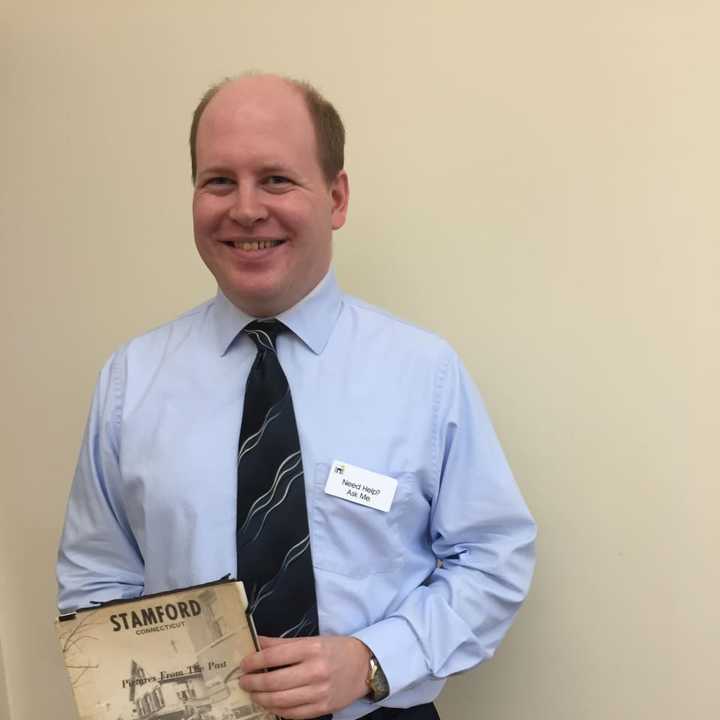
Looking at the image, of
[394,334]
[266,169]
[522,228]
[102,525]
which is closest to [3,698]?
[102,525]

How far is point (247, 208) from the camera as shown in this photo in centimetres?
108

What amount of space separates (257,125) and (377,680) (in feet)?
2.73

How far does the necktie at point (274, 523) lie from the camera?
1.06 m

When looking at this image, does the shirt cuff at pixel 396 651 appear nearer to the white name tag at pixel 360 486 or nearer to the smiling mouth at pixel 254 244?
the white name tag at pixel 360 486

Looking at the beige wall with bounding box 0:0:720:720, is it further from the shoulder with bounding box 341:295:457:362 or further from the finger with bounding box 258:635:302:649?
the finger with bounding box 258:635:302:649

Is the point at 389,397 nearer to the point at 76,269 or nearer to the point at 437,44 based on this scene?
the point at 437,44

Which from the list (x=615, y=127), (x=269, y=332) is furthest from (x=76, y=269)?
(x=615, y=127)

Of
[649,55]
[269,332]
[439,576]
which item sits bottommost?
[439,576]

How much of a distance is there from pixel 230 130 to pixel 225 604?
0.68 meters

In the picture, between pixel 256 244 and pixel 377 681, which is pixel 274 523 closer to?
pixel 377 681

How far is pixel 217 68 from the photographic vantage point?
156 centimetres

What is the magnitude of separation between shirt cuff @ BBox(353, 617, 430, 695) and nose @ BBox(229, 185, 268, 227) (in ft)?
2.06

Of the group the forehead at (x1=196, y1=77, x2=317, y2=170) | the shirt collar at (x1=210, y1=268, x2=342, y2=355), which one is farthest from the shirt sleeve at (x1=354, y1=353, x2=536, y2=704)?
the forehead at (x1=196, y1=77, x2=317, y2=170)

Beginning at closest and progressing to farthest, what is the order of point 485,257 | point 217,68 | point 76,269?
point 485,257
point 217,68
point 76,269
